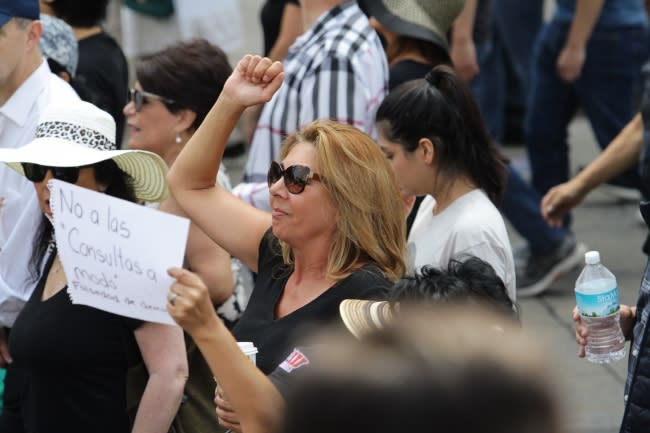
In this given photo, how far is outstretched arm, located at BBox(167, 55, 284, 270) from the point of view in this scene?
327 centimetres

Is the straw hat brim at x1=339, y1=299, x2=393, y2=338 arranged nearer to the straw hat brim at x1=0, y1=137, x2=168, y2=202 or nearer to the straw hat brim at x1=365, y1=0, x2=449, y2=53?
the straw hat brim at x1=0, y1=137, x2=168, y2=202

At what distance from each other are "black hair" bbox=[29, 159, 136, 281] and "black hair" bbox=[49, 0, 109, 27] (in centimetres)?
180

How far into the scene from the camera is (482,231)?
3.61 m

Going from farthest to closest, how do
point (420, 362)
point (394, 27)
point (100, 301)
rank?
point (394, 27) → point (100, 301) → point (420, 362)

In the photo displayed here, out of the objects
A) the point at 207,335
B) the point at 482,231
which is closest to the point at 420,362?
the point at 207,335

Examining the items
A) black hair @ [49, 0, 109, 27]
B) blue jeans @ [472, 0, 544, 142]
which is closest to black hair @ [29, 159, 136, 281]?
black hair @ [49, 0, 109, 27]

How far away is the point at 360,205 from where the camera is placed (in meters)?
3.05

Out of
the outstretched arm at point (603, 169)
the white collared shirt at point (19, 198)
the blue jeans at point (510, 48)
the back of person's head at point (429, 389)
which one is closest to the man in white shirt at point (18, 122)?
the white collared shirt at point (19, 198)

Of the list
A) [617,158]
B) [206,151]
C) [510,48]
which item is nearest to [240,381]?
[206,151]

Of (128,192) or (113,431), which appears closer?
(113,431)

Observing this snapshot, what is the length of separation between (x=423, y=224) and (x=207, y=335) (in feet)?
5.35

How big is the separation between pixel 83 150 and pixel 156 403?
741 millimetres

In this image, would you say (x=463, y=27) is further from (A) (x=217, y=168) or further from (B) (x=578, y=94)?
(A) (x=217, y=168)

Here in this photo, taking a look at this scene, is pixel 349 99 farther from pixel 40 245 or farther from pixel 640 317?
pixel 640 317
